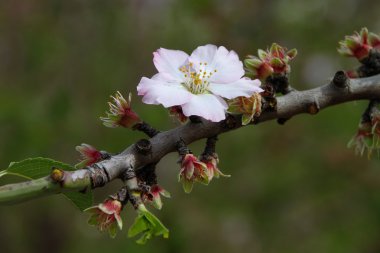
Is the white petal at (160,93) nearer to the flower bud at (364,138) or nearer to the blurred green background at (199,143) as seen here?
the flower bud at (364,138)

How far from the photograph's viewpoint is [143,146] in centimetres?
132

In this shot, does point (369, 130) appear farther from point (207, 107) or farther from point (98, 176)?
point (98, 176)

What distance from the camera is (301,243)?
5844 millimetres

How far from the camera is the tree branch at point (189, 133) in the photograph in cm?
113

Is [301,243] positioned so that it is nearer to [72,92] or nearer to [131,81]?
[131,81]

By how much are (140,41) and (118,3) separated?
0.61m

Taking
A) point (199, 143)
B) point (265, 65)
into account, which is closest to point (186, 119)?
point (265, 65)

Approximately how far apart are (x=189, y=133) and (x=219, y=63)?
33cm

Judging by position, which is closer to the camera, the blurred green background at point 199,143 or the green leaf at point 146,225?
the green leaf at point 146,225

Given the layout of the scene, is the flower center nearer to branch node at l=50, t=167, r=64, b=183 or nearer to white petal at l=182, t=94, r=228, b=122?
white petal at l=182, t=94, r=228, b=122

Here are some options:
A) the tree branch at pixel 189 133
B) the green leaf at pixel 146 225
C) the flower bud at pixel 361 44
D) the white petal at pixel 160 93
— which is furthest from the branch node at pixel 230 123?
the flower bud at pixel 361 44

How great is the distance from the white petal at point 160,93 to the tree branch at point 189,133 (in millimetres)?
71

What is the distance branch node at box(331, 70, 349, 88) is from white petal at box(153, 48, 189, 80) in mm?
426

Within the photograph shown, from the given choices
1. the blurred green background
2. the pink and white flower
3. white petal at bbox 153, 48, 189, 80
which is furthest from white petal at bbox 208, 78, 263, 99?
the blurred green background
